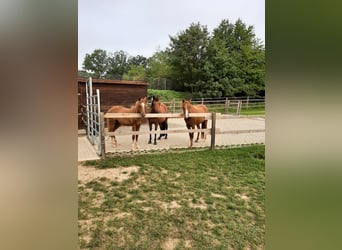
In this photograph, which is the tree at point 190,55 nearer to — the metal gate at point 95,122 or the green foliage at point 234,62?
the green foliage at point 234,62

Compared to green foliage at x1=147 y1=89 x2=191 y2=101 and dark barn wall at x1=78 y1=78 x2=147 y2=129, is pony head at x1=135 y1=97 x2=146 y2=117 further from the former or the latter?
green foliage at x1=147 y1=89 x2=191 y2=101

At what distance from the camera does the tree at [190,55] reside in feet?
41.4

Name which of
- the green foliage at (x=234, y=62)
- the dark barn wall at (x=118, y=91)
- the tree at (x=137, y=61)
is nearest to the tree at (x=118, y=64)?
the tree at (x=137, y=61)

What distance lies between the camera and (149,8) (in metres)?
9.30

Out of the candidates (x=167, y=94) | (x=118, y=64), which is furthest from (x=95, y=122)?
(x=118, y=64)

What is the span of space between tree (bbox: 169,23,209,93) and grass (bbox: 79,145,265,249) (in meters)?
9.98

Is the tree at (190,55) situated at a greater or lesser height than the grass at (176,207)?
greater

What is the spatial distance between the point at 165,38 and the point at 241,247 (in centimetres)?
1406

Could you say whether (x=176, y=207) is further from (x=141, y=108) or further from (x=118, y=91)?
(x=118, y=91)

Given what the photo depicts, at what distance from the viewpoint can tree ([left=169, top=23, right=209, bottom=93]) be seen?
497 inches

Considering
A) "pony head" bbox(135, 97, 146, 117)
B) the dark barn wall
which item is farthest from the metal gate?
the dark barn wall

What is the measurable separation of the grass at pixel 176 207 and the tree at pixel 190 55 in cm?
998
